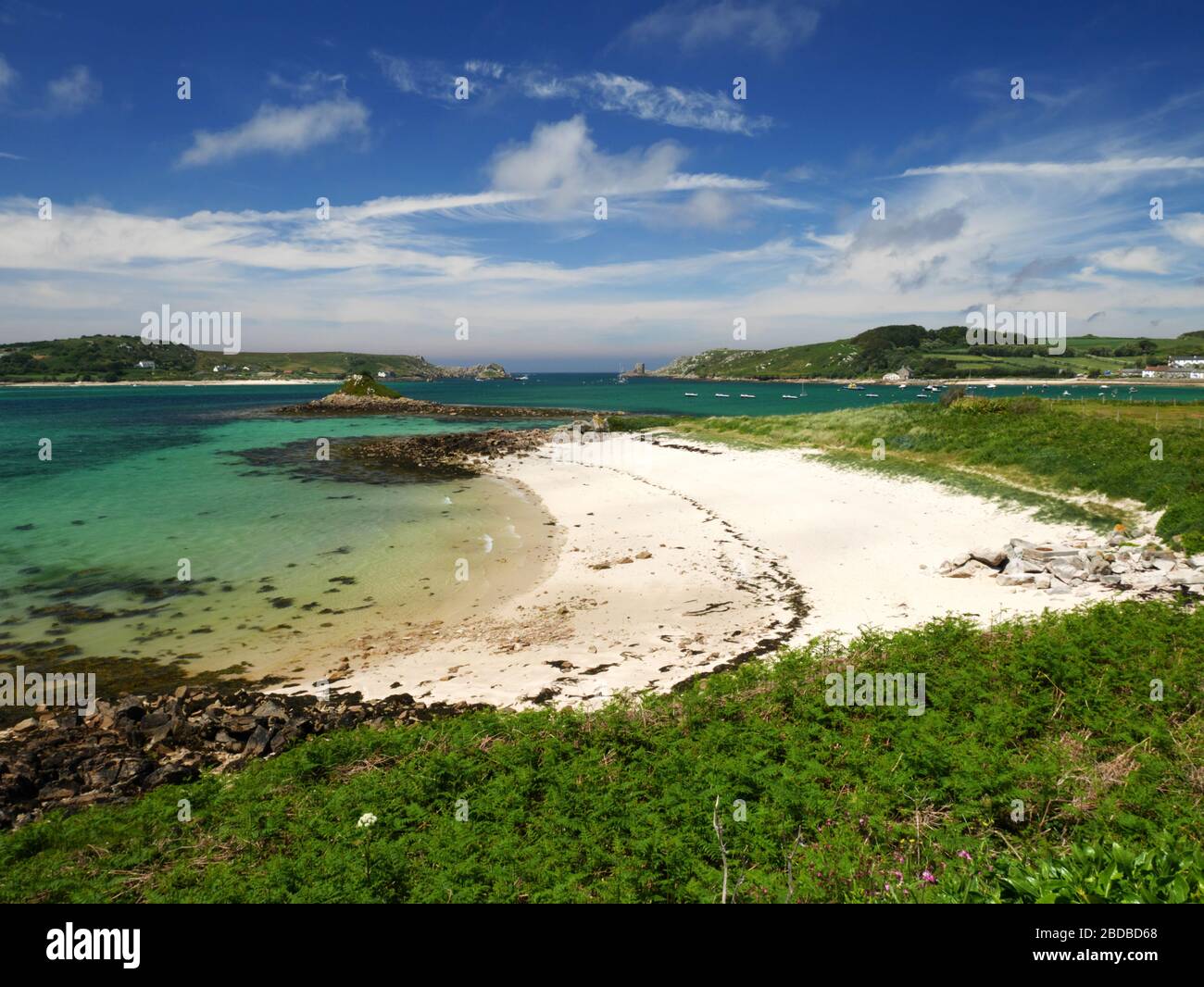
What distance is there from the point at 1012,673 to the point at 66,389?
243864mm

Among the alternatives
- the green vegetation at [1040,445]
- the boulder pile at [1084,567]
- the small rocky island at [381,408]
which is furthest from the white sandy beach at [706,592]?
the small rocky island at [381,408]

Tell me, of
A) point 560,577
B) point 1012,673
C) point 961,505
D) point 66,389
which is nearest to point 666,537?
point 560,577

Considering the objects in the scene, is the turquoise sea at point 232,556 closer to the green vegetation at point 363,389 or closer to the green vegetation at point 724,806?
the green vegetation at point 724,806

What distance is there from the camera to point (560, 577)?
70.4 ft

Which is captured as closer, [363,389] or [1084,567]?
[1084,567]

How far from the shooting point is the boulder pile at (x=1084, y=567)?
15.7 m

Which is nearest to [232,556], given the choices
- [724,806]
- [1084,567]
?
[724,806]

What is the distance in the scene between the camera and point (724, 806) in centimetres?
776

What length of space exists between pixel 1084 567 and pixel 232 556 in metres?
30.9

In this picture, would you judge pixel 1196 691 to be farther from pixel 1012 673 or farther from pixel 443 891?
pixel 443 891

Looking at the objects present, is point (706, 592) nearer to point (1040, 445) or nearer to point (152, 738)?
point (152, 738)

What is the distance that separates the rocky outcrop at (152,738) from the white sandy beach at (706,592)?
53.9 inches

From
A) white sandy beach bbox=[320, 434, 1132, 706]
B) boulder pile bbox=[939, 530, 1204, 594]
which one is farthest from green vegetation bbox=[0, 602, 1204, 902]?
boulder pile bbox=[939, 530, 1204, 594]
